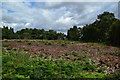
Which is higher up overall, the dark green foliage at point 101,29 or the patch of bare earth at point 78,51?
the dark green foliage at point 101,29

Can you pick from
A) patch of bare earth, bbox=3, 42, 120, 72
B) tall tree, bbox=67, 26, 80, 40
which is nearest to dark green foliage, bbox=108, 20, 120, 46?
patch of bare earth, bbox=3, 42, 120, 72

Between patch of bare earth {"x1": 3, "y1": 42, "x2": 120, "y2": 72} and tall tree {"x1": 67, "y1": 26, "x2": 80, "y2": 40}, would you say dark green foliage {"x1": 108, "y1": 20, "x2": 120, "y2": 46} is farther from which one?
tall tree {"x1": 67, "y1": 26, "x2": 80, "y2": 40}

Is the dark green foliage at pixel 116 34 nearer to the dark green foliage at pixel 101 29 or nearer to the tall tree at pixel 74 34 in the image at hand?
the dark green foliage at pixel 101 29

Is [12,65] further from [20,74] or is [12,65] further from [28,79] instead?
[28,79]

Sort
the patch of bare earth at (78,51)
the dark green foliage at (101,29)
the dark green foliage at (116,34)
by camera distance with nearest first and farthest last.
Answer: the patch of bare earth at (78,51) → the dark green foliage at (116,34) → the dark green foliage at (101,29)

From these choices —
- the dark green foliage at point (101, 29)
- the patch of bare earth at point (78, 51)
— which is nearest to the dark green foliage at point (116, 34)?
the dark green foliage at point (101, 29)

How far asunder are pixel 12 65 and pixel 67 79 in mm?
2493

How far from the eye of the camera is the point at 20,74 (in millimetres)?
5465

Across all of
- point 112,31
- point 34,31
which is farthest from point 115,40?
point 34,31

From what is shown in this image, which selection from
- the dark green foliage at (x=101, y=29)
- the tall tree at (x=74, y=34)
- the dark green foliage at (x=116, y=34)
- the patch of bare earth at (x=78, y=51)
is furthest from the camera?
the tall tree at (x=74, y=34)

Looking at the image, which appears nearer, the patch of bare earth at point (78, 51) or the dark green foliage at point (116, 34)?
the patch of bare earth at point (78, 51)

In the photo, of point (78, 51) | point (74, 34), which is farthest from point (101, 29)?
point (78, 51)

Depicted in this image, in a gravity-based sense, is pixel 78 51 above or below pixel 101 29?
below

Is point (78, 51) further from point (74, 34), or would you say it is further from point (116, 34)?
point (74, 34)
